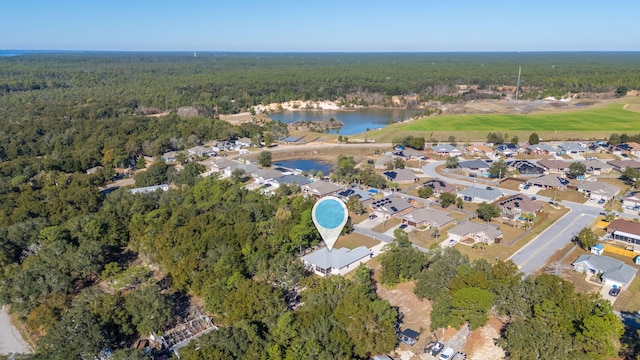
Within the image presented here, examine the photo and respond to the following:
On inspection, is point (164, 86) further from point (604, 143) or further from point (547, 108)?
point (604, 143)

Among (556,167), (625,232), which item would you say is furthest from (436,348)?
(556,167)

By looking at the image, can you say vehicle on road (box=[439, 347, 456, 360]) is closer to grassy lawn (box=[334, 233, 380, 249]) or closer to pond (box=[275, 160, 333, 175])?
grassy lawn (box=[334, 233, 380, 249])

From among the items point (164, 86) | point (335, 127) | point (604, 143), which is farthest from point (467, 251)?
point (164, 86)

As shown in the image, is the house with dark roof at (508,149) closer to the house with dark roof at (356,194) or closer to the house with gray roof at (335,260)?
the house with dark roof at (356,194)

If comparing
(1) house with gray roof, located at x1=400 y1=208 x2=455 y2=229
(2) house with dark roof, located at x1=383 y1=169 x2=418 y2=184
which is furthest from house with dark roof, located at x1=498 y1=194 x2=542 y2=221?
(2) house with dark roof, located at x1=383 y1=169 x2=418 y2=184

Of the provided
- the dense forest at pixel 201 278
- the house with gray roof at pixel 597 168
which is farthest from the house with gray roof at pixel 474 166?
the dense forest at pixel 201 278

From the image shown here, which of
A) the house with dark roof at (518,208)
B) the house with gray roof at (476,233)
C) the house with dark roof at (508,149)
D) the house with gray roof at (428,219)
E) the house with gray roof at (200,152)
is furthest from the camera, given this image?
the house with gray roof at (200,152)
